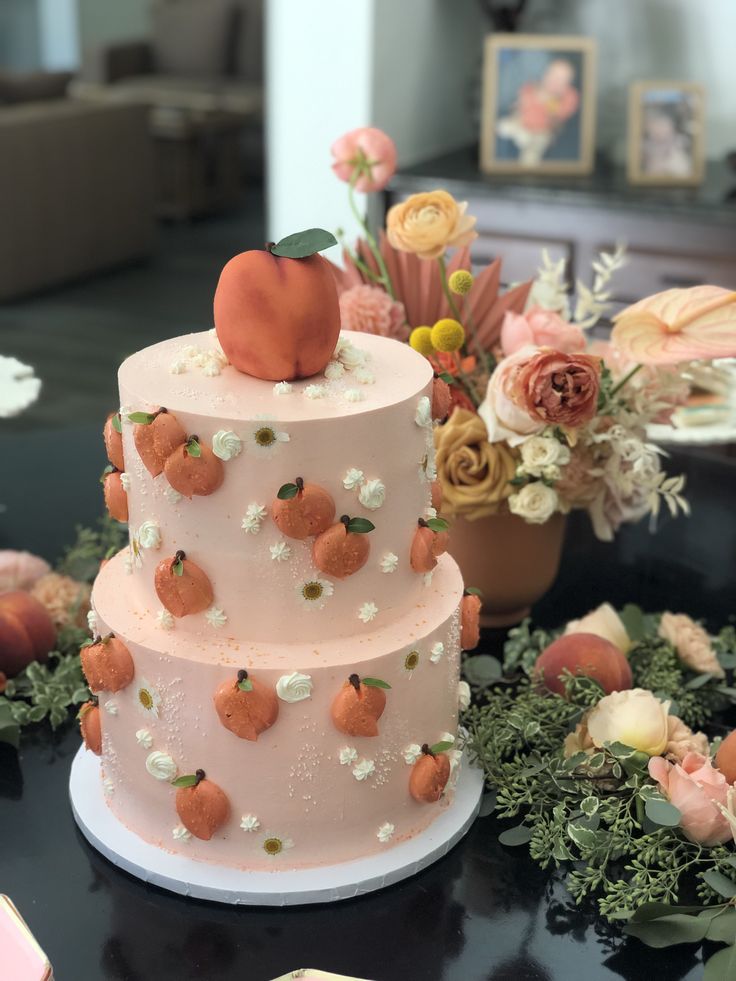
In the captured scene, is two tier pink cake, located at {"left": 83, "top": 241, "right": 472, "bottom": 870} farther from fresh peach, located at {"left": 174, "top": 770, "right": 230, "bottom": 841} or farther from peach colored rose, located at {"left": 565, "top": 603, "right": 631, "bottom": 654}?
peach colored rose, located at {"left": 565, "top": 603, "right": 631, "bottom": 654}

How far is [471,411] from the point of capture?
1.30 m

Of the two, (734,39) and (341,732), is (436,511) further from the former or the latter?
(734,39)

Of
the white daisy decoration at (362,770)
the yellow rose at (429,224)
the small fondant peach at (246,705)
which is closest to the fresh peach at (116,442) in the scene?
the small fondant peach at (246,705)

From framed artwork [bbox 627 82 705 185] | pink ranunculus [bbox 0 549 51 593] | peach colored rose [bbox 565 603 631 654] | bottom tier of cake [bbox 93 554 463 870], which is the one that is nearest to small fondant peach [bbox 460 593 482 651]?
bottom tier of cake [bbox 93 554 463 870]

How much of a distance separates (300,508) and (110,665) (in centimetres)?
22

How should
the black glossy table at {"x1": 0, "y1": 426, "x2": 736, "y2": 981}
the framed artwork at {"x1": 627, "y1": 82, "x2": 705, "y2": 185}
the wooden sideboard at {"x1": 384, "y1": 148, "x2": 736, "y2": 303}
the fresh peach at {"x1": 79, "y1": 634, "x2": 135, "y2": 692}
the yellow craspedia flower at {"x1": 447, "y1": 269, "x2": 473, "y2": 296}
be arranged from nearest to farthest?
1. the black glossy table at {"x1": 0, "y1": 426, "x2": 736, "y2": 981}
2. the fresh peach at {"x1": 79, "y1": 634, "x2": 135, "y2": 692}
3. the yellow craspedia flower at {"x1": 447, "y1": 269, "x2": 473, "y2": 296}
4. the wooden sideboard at {"x1": 384, "y1": 148, "x2": 736, "y2": 303}
5. the framed artwork at {"x1": 627, "y1": 82, "x2": 705, "y2": 185}

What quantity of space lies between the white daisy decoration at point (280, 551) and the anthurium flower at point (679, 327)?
16.3 inches

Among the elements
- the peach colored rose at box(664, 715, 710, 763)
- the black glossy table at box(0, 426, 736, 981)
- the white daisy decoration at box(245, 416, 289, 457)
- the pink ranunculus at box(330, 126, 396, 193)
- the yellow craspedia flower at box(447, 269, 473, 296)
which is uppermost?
the pink ranunculus at box(330, 126, 396, 193)

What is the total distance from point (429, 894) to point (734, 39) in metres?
2.78

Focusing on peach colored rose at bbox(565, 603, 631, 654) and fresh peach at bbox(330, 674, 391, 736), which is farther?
peach colored rose at bbox(565, 603, 631, 654)

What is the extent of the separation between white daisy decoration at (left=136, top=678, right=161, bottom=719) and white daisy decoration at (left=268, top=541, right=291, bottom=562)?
6.0 inches

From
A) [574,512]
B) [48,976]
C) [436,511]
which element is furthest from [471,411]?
[48,976]

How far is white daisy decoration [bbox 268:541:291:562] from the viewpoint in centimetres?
92

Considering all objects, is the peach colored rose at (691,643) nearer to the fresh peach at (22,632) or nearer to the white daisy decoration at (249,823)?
the white daisy decoration at (249,823)
